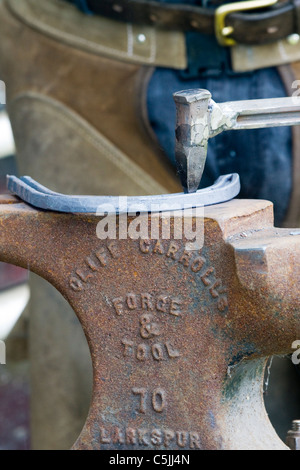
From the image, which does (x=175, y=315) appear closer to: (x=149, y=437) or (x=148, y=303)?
(x=148, y=303)

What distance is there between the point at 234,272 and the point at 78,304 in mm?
183

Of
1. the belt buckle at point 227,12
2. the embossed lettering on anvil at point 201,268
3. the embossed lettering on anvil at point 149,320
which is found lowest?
the embossed lettering on anvil at point 149,320

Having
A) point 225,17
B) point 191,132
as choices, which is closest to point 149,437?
point 191,132

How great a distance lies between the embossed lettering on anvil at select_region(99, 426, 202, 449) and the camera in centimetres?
82

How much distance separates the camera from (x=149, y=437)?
84 centimetres

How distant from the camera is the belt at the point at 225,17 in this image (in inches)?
47.8

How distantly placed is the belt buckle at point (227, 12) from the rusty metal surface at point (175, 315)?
18.0 inches

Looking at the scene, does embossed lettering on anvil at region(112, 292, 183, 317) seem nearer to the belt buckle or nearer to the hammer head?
the hammer head

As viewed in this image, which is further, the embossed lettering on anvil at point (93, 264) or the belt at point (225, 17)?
the belt at point (225, 17)

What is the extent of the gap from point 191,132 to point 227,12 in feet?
1.61

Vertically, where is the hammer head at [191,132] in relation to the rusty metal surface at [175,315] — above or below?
above

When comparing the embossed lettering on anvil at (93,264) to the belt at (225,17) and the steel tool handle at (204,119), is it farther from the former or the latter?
the belt at (225,17)

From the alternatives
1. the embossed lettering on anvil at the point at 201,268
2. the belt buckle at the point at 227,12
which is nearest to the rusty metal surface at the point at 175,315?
the embossed lettering on anvil at the point at 201,268
